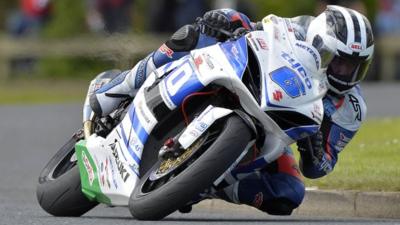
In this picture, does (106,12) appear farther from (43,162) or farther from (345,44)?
(345,44)

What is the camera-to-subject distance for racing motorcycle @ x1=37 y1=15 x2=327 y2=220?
8.91 m

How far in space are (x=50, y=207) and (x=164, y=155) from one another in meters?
1.41

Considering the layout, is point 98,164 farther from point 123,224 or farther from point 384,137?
point 384,137

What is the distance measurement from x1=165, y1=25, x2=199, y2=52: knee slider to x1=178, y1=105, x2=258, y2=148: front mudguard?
0.91 metres

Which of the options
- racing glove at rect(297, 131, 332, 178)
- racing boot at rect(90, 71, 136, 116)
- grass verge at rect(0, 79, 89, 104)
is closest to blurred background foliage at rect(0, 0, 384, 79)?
grass verge at rect(0, 79, 89, 104)

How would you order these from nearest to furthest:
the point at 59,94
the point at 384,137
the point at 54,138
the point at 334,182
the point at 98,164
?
the point at 98,164, the point at 334,182, the point at 384,137, the point at 54,138, the point at 59,94

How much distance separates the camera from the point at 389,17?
29906 mm

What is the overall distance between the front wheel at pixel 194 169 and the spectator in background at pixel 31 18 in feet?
61.8

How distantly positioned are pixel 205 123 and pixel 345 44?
107 centimetres

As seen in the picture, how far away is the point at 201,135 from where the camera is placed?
29.4 ft

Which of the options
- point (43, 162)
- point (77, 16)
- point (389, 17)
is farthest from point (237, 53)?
point (389, 17)

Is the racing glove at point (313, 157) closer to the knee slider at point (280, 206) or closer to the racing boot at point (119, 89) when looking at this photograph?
the knee slider at point (280, 206)

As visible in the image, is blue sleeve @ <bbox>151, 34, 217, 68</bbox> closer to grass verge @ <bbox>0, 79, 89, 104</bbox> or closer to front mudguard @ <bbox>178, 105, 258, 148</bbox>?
front mudguard @ <bbox>178, 105, 258, 148</bbox>

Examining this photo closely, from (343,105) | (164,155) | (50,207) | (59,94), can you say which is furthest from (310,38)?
(59,94)
